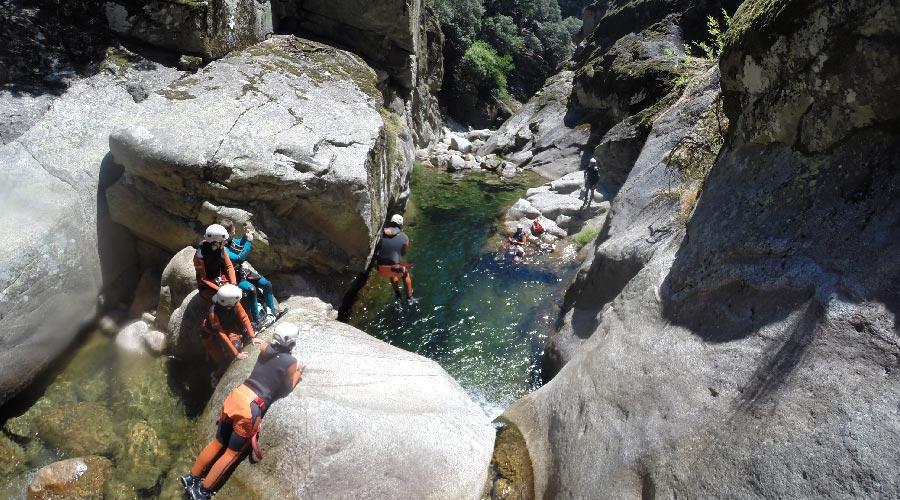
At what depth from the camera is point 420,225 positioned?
58.5 feet

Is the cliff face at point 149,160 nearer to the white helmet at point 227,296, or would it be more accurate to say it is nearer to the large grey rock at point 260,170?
the large grey rock at point 260,170

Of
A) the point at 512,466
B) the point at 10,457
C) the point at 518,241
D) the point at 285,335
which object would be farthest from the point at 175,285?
the point at 518,241

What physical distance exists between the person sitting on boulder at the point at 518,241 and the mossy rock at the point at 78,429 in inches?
427

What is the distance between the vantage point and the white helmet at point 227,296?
301 inches

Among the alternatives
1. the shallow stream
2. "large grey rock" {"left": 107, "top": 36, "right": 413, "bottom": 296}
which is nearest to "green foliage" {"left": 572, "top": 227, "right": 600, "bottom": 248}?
the shallow stream

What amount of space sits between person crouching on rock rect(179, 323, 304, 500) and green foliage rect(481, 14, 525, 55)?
43619mm

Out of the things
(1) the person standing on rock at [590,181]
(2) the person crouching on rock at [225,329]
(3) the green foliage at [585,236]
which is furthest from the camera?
(1) the person standing on rock at [590,181]

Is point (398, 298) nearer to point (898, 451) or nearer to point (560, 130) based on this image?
point (898, 451)

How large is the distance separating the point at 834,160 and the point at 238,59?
1357 cm

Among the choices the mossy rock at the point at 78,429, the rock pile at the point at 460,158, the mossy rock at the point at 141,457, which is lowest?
the rock pile at the point at 460,158

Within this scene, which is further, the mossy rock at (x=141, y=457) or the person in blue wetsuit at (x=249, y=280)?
the person in blue wetsuit at (x=249, y=280)

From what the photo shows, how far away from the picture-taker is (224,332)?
316 inches

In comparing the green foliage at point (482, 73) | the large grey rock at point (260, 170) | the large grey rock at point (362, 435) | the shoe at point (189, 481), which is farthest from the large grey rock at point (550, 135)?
the shoe at point (189, 481)

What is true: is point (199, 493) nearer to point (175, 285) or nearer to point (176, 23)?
point (175, 285)
